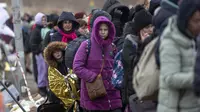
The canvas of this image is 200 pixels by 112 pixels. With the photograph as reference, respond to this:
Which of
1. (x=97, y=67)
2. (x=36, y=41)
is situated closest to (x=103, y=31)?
(x=97, y=67)

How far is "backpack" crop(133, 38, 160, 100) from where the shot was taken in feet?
15.6

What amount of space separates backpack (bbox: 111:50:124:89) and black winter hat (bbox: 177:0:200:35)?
222 centimetres

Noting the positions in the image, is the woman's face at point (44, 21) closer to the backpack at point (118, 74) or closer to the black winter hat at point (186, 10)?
the backpack at point (118, 74)

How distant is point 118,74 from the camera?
→ 6664mm

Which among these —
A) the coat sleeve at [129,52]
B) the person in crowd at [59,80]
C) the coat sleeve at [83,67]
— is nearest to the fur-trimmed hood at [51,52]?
the person in crowd at [59,80]

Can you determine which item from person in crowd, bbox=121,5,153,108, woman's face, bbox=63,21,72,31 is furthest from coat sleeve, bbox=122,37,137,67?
woman's face, bbox=63,21,72,31

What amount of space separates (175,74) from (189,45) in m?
0.25

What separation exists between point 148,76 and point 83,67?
235 centimetres

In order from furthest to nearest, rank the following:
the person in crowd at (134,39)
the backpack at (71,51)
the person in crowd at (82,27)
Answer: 1. the person in crowd at (82,27)
2. the backpack at (71,51)
3. the person in crowd at (134,39)

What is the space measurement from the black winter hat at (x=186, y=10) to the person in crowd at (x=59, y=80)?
3.67 metres

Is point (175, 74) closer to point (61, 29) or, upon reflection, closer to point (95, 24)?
point (95, 24)

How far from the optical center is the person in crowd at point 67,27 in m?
9.56

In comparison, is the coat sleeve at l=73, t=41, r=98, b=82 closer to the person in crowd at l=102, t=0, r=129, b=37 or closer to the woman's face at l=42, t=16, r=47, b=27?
the person in crowd at l=102, t=0, r=129, b=37

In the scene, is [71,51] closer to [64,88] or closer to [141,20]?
[64,88]
